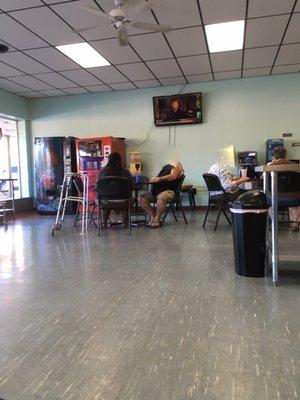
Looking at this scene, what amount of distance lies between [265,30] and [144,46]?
1.81 meters

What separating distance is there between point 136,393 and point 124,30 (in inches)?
146

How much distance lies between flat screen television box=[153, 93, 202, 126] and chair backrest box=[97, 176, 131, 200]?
3352 millimetres

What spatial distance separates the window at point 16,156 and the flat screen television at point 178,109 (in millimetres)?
3488

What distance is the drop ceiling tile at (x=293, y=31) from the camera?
14.8 ft

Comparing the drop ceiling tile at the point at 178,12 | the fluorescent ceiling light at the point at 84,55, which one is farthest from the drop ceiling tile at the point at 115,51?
the drop ceiling tile at the point at 178,12

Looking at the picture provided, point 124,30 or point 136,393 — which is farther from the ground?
point 124,30

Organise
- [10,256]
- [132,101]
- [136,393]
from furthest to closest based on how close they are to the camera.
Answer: [132,101], [10,256], [136,393]

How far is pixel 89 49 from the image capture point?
Result: 17.5 ft

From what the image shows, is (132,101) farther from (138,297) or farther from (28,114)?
(138,297)

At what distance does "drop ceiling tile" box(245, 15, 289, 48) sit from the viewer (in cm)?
453

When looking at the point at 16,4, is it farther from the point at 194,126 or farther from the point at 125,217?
the point at 194,126

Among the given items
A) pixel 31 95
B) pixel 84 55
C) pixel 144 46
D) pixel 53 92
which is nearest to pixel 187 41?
pixel 144 46

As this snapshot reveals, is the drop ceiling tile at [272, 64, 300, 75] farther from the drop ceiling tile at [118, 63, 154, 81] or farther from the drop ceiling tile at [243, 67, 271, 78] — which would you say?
the drop ceiling tile at [118, 63, 154, 81]

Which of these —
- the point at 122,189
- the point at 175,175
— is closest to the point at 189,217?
the point at 175,175
